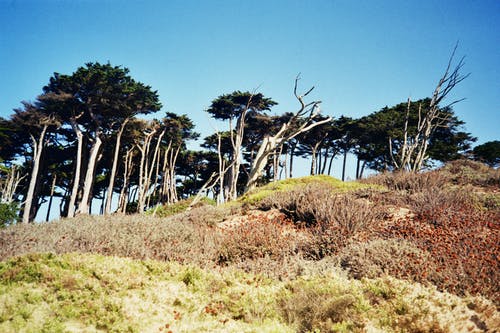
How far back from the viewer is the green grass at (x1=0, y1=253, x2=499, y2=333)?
2727mm

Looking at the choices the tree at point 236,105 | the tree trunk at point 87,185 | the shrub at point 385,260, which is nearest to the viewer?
the shrub at point 385,260

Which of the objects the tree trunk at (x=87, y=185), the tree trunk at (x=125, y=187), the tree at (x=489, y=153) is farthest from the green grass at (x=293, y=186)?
the tree at (x=489, y=153)

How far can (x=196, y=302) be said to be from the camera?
3.34 metres

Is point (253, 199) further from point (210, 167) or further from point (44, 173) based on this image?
point (44, 173)

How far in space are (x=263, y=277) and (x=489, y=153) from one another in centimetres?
3526

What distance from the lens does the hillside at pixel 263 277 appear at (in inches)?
110

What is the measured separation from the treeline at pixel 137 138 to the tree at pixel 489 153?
9.67 ft

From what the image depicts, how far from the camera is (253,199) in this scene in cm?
1026

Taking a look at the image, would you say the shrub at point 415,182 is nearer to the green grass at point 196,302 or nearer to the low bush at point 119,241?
the green grass at point 196,302

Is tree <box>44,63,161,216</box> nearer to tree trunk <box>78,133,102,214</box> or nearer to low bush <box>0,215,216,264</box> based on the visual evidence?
tree trunk <box>78,133,102,214</box>

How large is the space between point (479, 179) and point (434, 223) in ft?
23.4

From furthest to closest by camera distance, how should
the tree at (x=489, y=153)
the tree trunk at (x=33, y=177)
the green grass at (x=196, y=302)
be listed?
the tree at (x=489, y=153)
the tree trunk at (x=33, y=177)
the green grass at (x=196, y=302)

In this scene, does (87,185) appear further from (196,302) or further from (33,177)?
(196,302)

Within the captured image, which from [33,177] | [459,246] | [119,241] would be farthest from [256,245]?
[33,177]
